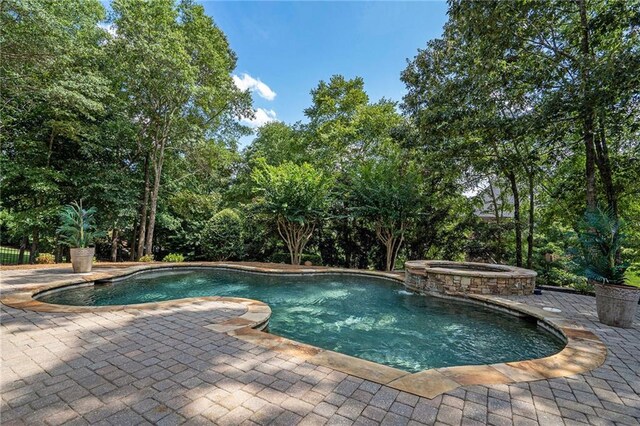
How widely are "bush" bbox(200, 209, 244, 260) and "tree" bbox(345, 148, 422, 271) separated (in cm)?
518

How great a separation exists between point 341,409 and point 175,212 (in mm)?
13724

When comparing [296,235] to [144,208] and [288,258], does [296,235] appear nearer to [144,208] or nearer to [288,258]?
[288,258]

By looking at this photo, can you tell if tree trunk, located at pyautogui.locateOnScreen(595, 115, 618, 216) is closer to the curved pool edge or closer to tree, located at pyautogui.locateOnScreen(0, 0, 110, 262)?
the curved pool edge

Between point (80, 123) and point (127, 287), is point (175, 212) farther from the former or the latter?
point (127, 287)

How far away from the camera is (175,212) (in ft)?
44.8

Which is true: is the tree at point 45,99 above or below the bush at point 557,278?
above

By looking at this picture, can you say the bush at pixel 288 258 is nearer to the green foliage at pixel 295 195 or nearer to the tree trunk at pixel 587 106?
the green foliage at pixel 295 195

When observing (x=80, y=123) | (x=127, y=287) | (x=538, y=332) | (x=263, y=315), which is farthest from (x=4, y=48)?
(x=538, y=332)

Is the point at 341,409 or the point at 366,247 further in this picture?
the point at 366,247

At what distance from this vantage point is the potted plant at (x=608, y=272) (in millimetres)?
4000

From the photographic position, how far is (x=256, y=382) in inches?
88.1

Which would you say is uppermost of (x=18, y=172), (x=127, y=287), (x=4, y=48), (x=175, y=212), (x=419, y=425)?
(x=4, y=48)

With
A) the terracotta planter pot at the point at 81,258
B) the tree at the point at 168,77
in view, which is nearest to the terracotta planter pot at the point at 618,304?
the terracotta planter pot at the point at 81,258

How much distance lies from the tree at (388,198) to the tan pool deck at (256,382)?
634 centimetres
